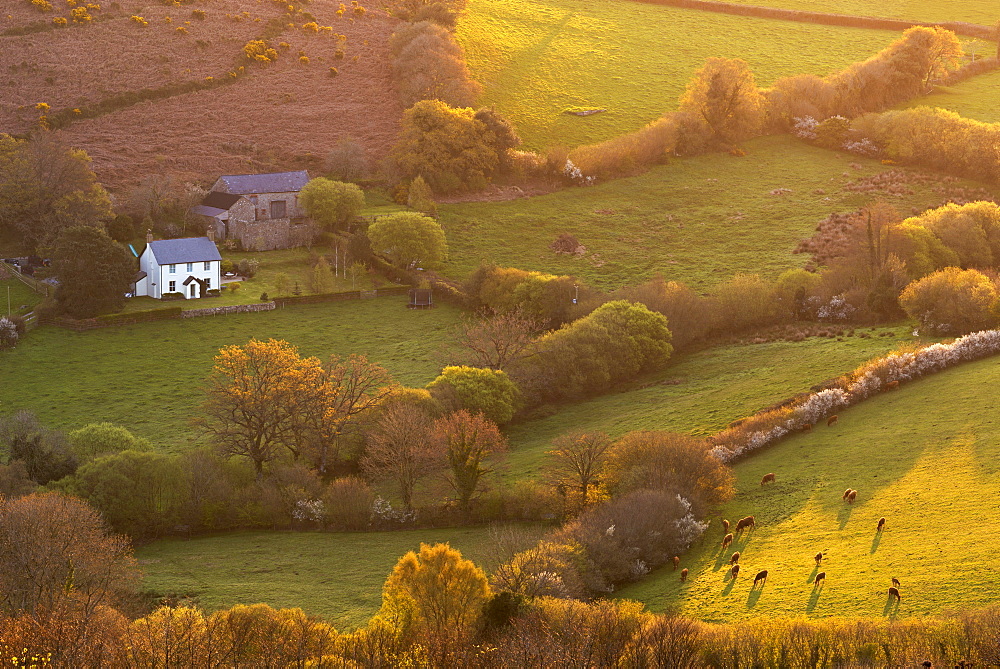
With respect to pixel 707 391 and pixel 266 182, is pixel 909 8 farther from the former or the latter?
pixel 707 391

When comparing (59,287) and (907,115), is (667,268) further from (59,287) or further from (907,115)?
(59,287)

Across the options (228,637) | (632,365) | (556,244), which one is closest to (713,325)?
(632,365)

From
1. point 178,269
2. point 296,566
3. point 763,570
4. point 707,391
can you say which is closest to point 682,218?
point 707,391

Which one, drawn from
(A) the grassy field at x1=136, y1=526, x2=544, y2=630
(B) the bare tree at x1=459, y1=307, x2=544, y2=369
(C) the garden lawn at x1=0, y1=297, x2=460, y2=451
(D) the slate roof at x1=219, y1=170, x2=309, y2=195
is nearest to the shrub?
(B) the bare tree at x1=459, y1=307, x2=544, y2=369

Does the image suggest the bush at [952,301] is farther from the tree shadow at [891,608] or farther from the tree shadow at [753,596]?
the tree shadow at [891,608]

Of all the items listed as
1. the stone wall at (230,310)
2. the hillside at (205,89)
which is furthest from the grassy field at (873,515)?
the hillside at (205,89)

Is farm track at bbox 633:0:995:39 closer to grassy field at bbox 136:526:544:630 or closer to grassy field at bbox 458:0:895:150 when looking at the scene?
grassy field at bbox 458:0:895:150
